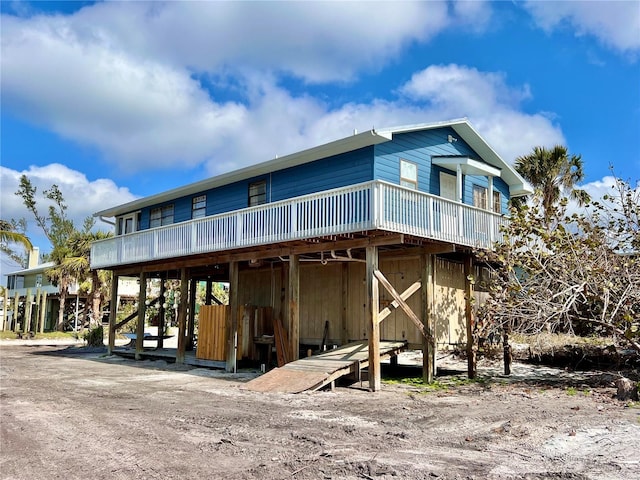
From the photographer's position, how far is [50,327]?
44375 mm

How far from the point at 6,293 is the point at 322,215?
Result: 134ft

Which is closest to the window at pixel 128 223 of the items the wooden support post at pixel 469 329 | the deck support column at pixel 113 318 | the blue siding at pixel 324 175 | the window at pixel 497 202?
the deck support column at pixel 113 318

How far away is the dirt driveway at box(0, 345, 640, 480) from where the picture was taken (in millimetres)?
5891

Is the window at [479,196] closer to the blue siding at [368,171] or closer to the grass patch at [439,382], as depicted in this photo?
the blue siding at [368,171]

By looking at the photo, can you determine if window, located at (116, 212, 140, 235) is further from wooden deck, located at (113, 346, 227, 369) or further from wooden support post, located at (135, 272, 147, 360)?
wooden deck, located at (113, 346, 227, 369)

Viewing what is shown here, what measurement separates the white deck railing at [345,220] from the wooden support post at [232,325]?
1093mm

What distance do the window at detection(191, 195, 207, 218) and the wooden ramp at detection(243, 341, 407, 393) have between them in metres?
8.45

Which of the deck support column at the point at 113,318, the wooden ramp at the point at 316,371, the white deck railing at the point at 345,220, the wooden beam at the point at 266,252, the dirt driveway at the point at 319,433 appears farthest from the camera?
the deck support column at the point at 113,318

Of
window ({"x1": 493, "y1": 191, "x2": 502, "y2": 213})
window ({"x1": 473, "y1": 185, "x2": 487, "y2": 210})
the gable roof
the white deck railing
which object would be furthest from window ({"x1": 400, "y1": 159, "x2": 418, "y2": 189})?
window ({"x1": 493, "y1": 191, "x2": 502, "y2": 213})

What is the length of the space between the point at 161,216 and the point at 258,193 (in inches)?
240

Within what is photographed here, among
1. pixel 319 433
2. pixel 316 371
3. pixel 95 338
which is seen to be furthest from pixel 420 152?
pixel 95 338

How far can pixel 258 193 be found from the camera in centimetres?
1817

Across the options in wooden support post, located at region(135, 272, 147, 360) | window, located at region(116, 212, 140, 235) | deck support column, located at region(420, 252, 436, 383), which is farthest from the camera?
window, located at region(116, 212, 140, 235)

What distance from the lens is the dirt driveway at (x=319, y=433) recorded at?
589 cm
